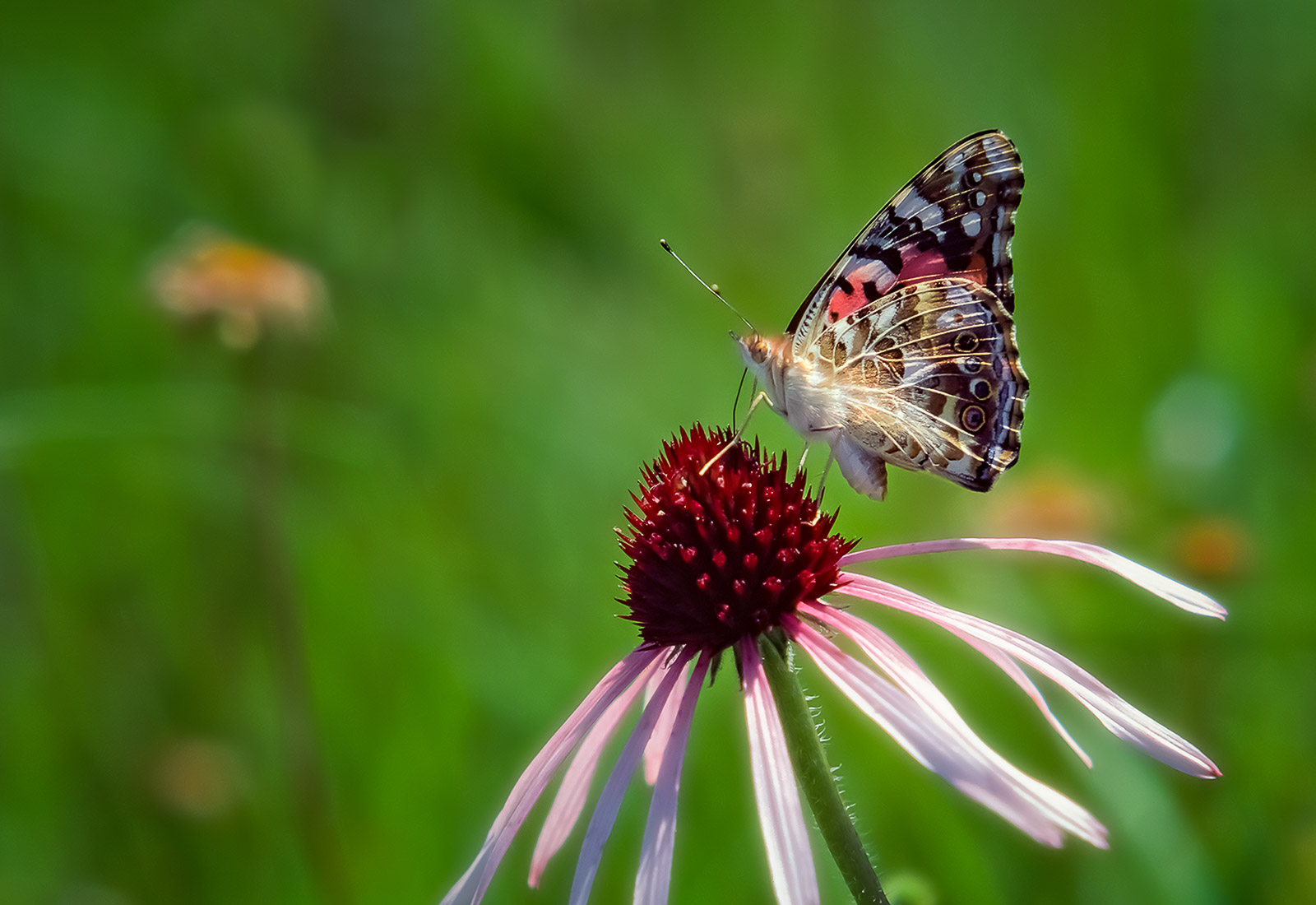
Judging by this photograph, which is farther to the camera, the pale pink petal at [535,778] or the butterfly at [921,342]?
the butterfly at [921,342]

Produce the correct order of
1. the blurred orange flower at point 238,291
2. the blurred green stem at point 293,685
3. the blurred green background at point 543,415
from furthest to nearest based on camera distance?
1. the blurred orange flower at point 238,291
2. the blurred green background at point 543,415
3. the blurred green stem at point 293,685

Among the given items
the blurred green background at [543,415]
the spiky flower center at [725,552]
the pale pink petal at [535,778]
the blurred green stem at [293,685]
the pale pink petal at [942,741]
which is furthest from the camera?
the blurred green background at [543,415]

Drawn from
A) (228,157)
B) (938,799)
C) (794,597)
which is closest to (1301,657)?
(938,799)

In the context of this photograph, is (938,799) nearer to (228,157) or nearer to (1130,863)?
(1130,863)

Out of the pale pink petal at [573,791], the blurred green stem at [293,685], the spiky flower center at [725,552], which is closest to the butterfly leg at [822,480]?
the spiky flower center at [725,552]

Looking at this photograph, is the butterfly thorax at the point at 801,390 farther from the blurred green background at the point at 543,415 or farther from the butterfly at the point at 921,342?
the blurred green background at the point at 543,415

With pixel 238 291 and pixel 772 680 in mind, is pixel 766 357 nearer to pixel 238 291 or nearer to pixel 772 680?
pixel 772 680

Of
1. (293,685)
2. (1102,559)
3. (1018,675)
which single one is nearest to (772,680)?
(1018,675)
